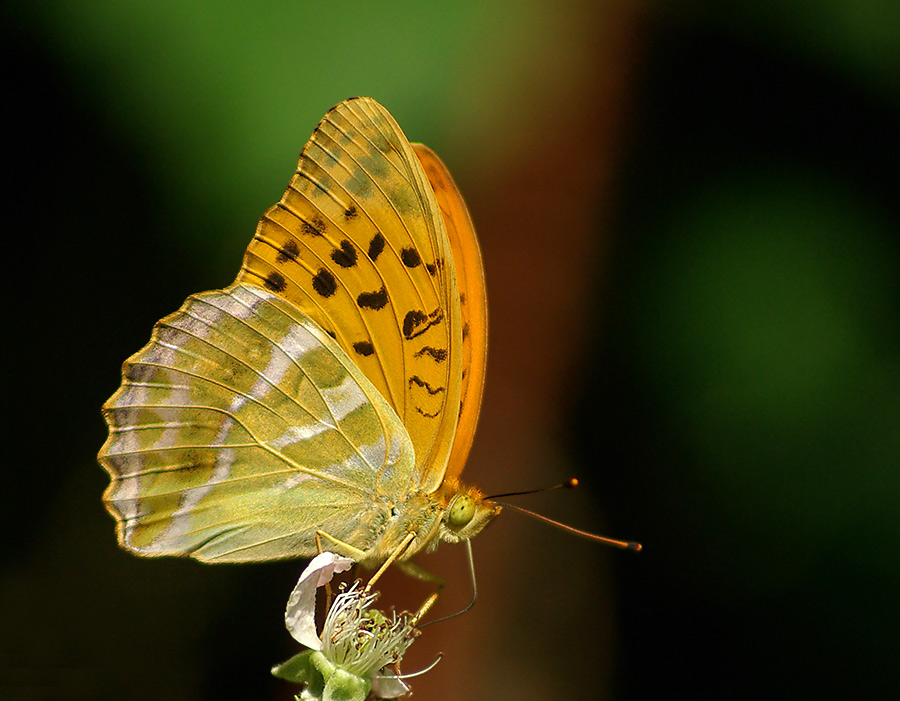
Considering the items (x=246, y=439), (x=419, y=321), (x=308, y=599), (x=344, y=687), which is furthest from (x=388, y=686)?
(x=419, y=321)

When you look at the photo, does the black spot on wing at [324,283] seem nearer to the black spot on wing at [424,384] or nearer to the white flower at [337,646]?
the black spot on wing at [424,384]

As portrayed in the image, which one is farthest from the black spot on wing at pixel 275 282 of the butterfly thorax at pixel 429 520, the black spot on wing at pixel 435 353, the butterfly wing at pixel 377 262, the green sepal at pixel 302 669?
the green sepal at pixel 302 669

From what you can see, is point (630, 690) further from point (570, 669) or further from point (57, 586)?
point (57, 586)

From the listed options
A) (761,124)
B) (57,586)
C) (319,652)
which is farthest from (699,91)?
(57,586)

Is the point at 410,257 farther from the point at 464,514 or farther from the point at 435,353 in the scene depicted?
the point at 464,514

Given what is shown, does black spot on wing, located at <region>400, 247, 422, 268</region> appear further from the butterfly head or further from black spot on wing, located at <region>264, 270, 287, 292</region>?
the butterfly head

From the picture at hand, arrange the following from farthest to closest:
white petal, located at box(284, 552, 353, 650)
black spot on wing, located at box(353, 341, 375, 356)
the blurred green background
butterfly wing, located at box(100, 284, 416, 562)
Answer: the blurred green background
black spot on wing, located at box(353, 341, 375, 356)
butterfly wing, located at box(100, 284, 416, 562)
white petal, located at box(284, 552, 353, 650)

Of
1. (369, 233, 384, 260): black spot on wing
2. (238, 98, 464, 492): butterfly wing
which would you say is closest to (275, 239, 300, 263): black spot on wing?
(238, 98, 464, 492): butterfly wing
